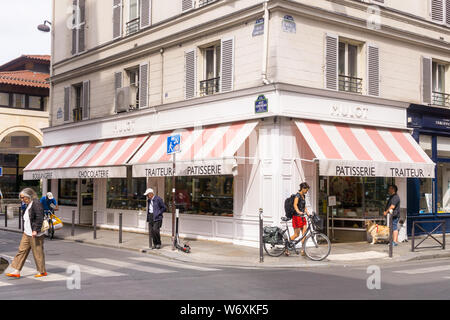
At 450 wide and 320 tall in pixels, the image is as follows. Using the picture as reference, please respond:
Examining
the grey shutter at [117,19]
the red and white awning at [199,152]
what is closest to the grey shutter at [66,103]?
the grey shutter at [117,19]

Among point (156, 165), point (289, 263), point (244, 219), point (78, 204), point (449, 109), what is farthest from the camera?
point (78, 204)

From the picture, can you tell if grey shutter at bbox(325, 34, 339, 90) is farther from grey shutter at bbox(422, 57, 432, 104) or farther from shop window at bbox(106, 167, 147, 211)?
shop window at bbox(106, 167, 147, 211)

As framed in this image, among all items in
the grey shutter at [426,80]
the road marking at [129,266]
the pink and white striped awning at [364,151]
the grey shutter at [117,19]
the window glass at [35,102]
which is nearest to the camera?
the road marking at [129,266]

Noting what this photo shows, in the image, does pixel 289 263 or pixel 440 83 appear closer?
pixel 289 263

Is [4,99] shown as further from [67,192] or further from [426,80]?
[426,80]

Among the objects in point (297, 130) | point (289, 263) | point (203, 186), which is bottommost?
point (289, 263)

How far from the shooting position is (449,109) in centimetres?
1927

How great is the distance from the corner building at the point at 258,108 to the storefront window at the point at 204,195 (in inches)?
1.7

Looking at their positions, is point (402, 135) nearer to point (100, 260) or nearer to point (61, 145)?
point (100, 260)

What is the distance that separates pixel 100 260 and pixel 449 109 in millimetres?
13048

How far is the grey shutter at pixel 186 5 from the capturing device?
18328 millimetres

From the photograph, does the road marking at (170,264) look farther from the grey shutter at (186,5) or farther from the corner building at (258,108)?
the grey shutter at (186,5)

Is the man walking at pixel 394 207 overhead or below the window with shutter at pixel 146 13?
below

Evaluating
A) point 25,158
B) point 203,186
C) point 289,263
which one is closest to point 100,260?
point 289,263
